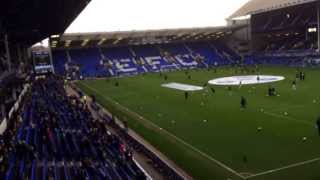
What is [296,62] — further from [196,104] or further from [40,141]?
[40,141]

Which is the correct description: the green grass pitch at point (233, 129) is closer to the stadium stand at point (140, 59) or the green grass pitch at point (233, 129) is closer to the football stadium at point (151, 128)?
the football stadium at point (151, 128)

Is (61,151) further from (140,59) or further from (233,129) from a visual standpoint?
(140,59)

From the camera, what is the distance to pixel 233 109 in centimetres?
3177

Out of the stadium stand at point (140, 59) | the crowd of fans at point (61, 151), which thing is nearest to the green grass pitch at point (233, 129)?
the crowd of fans at point (61, 151)

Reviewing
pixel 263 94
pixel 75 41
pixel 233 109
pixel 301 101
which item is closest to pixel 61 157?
pixel 233 109

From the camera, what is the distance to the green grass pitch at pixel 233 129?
1773 centimetres

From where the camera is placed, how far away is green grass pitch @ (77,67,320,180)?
17.7 meters

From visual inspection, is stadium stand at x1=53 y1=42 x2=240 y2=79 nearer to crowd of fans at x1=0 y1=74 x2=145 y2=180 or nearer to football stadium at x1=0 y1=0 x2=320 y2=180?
football stadium at x1=0 y1=0 x2=320 y2=180

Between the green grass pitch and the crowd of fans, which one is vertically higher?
the crowd of fans

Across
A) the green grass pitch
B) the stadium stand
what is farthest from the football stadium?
the stadium stand

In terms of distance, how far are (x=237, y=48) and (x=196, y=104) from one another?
62309 millimetres

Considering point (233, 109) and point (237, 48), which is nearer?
point (233, 109)

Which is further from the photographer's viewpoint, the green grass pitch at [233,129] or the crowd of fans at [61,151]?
the green grass pitch at [233,129]

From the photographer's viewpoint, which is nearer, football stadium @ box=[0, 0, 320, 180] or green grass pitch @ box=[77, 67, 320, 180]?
football stadium @ box=[0, 0, 320, 180]
